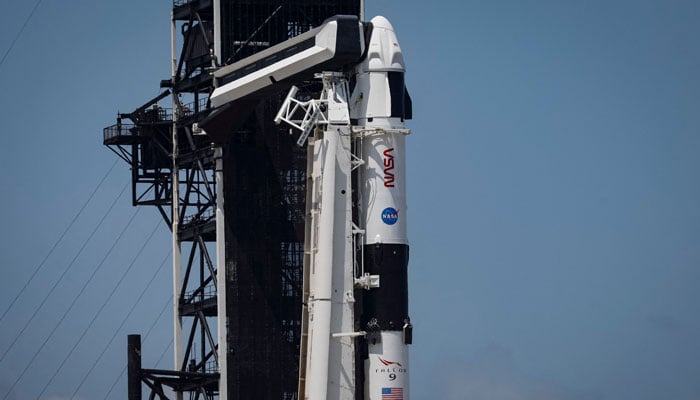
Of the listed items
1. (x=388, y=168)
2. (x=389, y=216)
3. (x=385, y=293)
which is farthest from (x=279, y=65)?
(x=385, y=293)

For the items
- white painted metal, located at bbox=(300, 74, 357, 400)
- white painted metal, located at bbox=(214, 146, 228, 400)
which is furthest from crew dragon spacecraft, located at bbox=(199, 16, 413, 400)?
white painted metal, located at bbox=(214, 146, 228, 400)

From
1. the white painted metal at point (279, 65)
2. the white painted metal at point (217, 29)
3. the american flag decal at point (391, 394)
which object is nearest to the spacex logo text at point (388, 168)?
the white painted metal at point (279, 65)

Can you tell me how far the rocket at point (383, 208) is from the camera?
90.1 m

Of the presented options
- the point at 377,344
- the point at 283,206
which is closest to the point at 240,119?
the point at 283,206

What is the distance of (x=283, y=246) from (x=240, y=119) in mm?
6256

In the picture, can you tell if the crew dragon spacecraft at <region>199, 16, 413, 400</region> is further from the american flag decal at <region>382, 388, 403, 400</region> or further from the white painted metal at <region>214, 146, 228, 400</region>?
the white painted metal at <region>214, 146, 228, 400</region>

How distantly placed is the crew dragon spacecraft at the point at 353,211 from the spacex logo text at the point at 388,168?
4 centimetres

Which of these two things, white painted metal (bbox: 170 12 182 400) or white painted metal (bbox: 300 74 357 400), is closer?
white painted metal (bbox: 300 74 357 400)

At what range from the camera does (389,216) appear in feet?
299

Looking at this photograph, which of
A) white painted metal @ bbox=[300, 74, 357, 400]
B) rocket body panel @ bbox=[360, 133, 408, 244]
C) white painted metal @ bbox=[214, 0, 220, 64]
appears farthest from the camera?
white painted metal @ bbox=[214, 0, 220, 64]

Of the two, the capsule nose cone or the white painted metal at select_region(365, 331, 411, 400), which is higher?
the capsule nose cone

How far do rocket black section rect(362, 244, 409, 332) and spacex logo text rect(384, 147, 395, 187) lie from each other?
227 centimetres

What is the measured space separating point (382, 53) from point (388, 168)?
4180 millimetres

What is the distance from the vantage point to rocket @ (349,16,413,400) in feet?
Answer: 296
